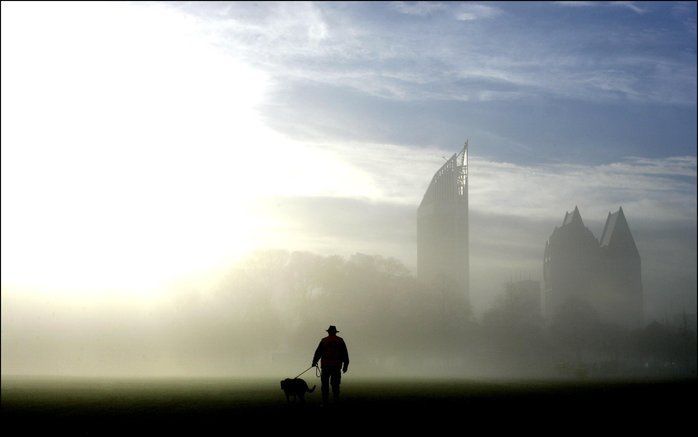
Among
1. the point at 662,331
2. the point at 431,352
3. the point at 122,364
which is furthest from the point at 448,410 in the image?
the point at 662,331

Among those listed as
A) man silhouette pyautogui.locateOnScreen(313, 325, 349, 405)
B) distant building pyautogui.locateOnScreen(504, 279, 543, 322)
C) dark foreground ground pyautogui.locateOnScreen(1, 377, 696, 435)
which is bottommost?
dark foreground ground pyautogui.locateOnScreen(1, 377, 696, 435)

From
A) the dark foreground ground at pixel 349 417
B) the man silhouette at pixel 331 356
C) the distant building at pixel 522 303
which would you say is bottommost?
the dark foreground ground at pixel 349 417

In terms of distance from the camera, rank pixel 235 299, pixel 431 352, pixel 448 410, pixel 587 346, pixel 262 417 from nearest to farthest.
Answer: pixel 262 417 < pixel 448 410 < pixel 235 299 < pixel 431 352 < pixel 587 346

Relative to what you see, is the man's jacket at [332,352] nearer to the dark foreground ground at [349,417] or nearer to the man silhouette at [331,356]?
the man silhouette at [331,356]

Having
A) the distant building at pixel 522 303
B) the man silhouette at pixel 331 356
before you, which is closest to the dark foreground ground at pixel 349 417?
the man silhouette at pixel 331 356

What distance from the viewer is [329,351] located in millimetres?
25656

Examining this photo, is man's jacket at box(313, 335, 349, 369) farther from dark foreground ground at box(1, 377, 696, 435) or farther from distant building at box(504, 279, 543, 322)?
distant building at box(504, 279, 543, 322)

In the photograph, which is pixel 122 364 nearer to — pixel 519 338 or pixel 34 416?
pixel 519 338

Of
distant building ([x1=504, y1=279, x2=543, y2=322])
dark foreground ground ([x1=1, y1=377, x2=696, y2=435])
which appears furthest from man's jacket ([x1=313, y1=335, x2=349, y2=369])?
distant building ([x1=504, y1=279, x2=543, y2=322])

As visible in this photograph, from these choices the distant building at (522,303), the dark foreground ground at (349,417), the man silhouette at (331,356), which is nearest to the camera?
the dark foreground ground at (349,417)

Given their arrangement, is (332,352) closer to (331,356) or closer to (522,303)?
(331,356)

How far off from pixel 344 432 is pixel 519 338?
132 m

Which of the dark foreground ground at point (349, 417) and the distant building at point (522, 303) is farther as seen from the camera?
the distant building at point (522, 303)

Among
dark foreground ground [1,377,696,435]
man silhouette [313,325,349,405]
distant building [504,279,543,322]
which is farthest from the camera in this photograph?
distant building [504,279,543,322]
